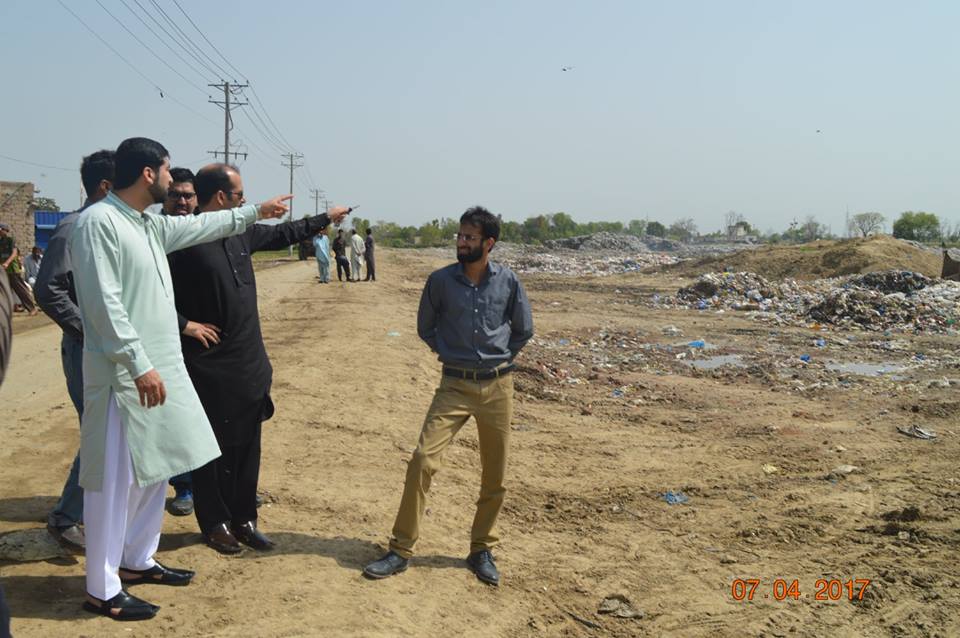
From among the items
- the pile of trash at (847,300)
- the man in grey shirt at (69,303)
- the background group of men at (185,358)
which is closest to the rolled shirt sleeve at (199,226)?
the background group of men at (185,358)

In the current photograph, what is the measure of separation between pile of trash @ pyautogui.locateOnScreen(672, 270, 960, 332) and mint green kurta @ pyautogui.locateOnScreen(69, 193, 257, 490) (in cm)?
1532

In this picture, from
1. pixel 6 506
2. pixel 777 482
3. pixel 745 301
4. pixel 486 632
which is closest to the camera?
pixel 486 632

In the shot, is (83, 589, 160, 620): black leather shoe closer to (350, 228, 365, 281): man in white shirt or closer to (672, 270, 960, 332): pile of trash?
(672, 270, 960, 332): pile of trash

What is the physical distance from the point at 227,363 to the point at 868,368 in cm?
1044

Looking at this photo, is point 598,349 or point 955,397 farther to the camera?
point 598,349

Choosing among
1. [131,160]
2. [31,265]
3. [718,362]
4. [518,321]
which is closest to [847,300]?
[718,362]

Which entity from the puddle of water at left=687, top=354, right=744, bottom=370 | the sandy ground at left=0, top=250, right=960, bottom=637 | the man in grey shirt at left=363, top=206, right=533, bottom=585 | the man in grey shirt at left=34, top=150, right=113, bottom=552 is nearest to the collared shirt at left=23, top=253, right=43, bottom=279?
the sandy ground at left=0, top=250, right=960, bottom=637

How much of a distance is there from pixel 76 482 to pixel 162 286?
4.29 ft

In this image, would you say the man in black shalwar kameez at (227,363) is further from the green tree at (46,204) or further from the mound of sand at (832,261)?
the green tree at (46,204)

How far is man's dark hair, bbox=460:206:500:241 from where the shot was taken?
396 centimetres

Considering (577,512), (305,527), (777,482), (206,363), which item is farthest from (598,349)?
(206,363)

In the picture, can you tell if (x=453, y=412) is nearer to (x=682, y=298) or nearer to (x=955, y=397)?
(x=955, y=397)

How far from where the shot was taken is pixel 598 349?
12.8 m

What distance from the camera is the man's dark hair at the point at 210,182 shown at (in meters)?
3.88
